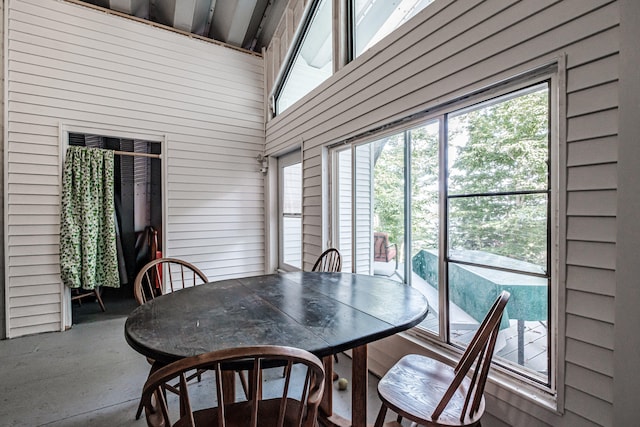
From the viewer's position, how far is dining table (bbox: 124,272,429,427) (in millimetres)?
1093

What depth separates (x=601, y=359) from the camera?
122 cm

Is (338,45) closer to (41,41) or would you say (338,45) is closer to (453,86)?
(453,86)

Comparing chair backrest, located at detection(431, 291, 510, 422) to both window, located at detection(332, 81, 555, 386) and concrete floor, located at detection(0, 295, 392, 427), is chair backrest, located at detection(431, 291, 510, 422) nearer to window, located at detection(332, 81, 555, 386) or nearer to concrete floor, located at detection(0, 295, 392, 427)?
window, located at detection(332, 81, 555, 386)

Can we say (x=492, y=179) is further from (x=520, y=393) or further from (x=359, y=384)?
(x=359, y=384)

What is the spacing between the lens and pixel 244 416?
118cm

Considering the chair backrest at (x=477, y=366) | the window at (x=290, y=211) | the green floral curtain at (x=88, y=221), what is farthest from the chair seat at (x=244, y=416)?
the green floral curtain at (x=88, y=221)

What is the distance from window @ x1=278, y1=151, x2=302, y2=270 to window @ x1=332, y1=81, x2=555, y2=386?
63.9 inches

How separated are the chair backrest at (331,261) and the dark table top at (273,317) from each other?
26.7 inches

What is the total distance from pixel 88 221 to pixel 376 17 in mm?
3726

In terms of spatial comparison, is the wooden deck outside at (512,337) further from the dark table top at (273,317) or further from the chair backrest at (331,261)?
the chair backrest at (331,261)

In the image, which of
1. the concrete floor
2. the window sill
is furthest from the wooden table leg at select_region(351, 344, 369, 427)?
the window sill

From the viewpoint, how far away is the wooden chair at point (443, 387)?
1152 mm

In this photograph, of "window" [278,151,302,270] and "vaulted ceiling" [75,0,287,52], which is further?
"window" [278,151,302,270]

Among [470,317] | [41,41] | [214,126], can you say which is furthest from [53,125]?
[470,317]
